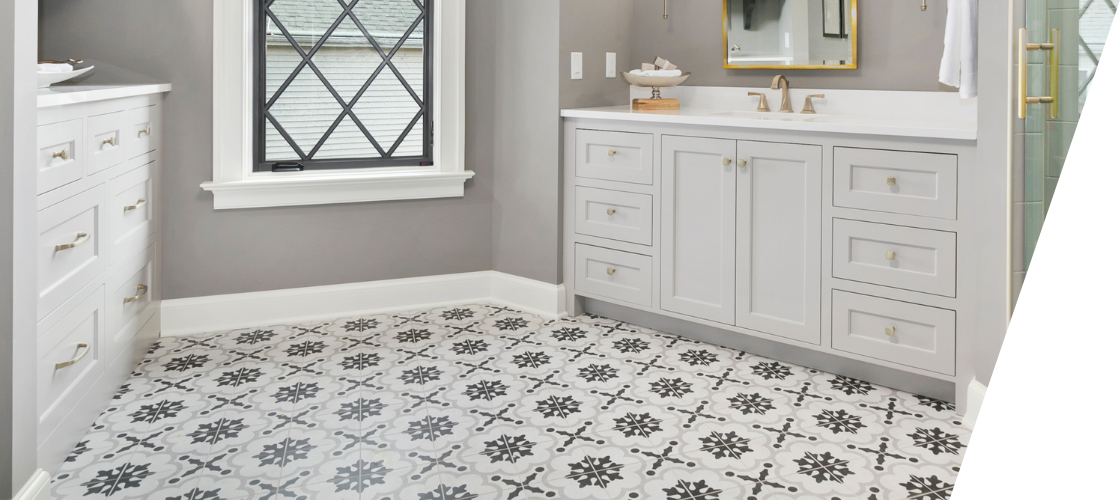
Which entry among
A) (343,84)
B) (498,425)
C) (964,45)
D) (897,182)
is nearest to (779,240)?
(897,182)

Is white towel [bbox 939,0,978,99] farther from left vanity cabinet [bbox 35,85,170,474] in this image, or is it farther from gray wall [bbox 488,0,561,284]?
left vanity cabinet [bbox 35,85,170,474]

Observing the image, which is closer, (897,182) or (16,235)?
(16,235)

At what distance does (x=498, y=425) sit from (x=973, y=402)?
4.40 ft

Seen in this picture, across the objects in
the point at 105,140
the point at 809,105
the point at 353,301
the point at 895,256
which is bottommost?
the point at 353,301

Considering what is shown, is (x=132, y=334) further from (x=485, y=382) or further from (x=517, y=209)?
(x=517, y=209)

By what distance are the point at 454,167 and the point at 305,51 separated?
2.56 feet

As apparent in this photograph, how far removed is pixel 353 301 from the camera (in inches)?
136

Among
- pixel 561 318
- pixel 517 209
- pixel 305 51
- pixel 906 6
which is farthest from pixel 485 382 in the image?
pixel 906 6

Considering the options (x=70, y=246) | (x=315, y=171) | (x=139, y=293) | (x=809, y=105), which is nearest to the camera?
(x=70, y=246)

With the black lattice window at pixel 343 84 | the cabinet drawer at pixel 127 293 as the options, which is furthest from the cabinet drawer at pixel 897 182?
the cabinet drawer at pixel 127 293

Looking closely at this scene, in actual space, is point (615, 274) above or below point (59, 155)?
below

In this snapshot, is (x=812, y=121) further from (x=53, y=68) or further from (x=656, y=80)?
(x=53, y=68)

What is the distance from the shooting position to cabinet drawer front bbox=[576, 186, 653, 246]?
318cm

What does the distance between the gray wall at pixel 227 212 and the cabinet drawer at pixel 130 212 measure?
200 mm
